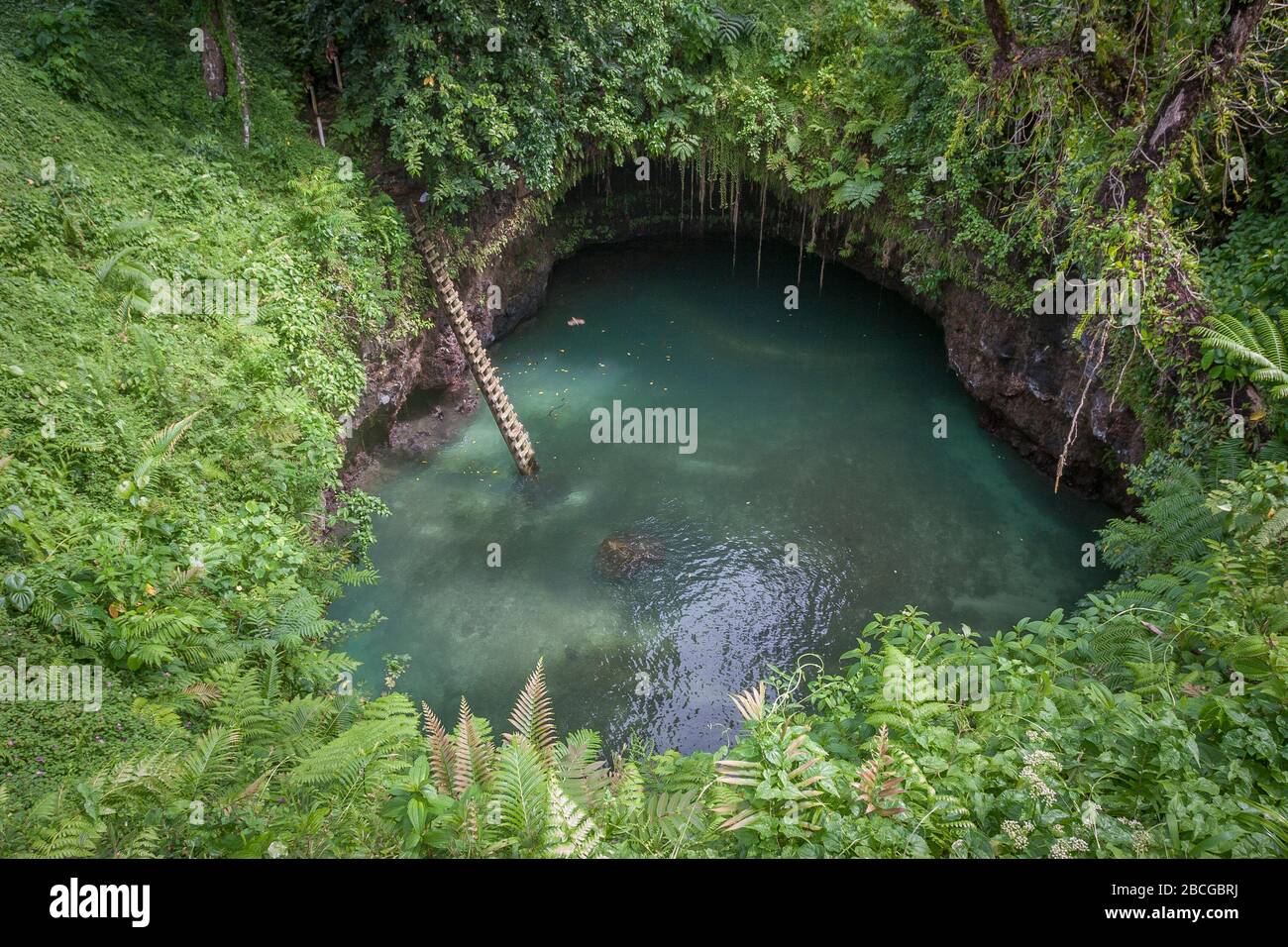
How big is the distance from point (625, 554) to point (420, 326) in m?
4.90

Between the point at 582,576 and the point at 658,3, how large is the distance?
985cm

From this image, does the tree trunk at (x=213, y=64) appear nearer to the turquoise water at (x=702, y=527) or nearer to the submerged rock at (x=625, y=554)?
the turquoise water at (x=702, y=527)

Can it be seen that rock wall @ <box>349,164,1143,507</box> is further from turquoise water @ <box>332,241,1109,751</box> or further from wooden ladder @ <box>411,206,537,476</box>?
wooden ladder @ <box>411,206,537,476</box>

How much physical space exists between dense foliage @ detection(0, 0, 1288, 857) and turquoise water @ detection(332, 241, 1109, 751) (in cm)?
105

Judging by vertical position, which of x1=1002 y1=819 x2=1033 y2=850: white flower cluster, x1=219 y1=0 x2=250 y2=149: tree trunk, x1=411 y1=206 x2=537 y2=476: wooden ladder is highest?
x1=219 y1=0 x2=250 y2=149: tree trunk

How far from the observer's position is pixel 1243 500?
564 cm

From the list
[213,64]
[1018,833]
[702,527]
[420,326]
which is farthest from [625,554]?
[213,64]

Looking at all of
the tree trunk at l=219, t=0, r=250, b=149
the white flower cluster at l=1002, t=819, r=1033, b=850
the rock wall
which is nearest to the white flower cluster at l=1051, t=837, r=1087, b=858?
the white flower cluster at l=1002, t=819, r=1033, b=850

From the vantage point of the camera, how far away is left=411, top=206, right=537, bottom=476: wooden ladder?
10.6 m

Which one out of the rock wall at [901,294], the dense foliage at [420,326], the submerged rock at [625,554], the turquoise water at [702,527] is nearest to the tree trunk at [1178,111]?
the dense foliage at [420,326]

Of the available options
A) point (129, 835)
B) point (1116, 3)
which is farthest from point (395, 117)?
point (129, 835)

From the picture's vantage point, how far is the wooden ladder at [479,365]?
1059 cm

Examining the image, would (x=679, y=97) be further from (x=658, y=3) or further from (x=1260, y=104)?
(x=1260, y=104)

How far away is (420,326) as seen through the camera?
36.8ft
